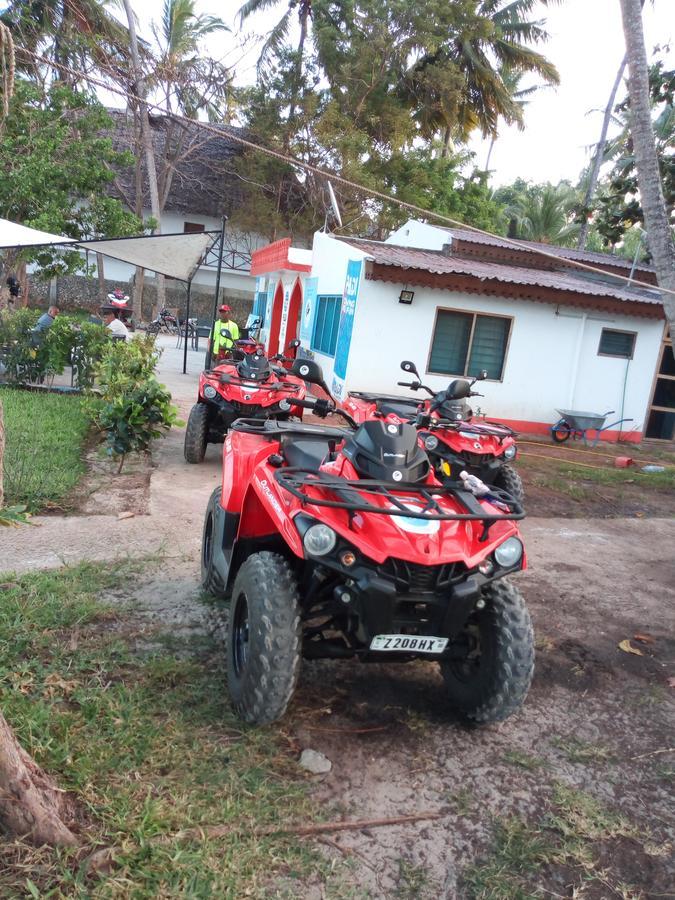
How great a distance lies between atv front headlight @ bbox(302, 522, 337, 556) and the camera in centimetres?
285

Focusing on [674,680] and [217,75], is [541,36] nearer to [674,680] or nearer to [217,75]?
[217,75]

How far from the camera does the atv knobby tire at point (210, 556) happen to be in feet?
13.6

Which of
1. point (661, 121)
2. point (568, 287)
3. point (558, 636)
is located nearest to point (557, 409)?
point (568, 287)

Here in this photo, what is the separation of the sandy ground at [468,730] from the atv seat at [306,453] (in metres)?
1.05

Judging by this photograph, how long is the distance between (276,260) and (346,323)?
645cm

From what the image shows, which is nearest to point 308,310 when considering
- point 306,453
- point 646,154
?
point 646,154

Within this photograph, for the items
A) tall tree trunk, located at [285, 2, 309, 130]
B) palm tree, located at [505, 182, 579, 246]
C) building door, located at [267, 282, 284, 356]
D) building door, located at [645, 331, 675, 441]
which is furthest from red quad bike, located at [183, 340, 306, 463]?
palm tree, located at [505, 182, 579, 246]

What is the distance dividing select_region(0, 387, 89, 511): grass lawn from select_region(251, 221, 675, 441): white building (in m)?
5.09

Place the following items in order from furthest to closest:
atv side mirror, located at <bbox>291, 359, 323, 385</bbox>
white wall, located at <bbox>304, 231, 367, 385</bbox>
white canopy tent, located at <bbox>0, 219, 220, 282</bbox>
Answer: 1. white wall, located at <bbox>304, 231, 367, 385</bbox>
2. white canopy tent, located at <bbox>0, 219, 220, 282</bbox>
3. atv side mirror, located at <bbox>291, 359, 323, 385</bbox>

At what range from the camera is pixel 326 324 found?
15.1 meters

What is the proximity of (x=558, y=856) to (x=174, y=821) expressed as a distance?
134 centimetres

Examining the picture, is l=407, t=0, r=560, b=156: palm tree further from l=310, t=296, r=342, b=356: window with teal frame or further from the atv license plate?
the atv license plate

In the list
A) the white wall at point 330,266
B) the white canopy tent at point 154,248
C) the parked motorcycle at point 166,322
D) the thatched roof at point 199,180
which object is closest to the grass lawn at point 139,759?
the white canopy tent at point 154,248

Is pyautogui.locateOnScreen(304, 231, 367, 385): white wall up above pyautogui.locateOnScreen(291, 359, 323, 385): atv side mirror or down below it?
above
